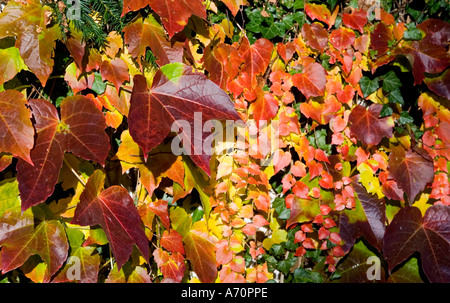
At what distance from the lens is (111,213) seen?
1.46 metres

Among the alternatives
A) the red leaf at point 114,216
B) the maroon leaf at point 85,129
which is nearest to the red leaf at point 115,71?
the maroon leaf at point 85,129

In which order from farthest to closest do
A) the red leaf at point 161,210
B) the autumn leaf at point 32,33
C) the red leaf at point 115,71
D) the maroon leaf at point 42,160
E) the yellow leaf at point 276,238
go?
the yellow leaf at point 276,238, the red leaf at point 161,210, the red leaf at point 115,71, the autumn leaf at point 32,33, the maroon leaf at point 42,160

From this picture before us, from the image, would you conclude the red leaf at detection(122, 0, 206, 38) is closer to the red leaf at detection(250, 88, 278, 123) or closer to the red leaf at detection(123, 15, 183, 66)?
the red leaf at detection(123, 15, 183, 66)

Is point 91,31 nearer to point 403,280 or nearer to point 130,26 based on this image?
point 130,26

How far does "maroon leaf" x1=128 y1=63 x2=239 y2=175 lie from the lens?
4.40 feet

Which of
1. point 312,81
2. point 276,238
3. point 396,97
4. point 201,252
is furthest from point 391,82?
point 201,252

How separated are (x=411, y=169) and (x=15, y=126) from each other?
171 cm

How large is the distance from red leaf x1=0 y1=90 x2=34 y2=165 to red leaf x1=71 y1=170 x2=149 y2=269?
0.26 metres

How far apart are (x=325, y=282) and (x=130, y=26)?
1.52m

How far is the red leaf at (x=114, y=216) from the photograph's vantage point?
1.39 meters

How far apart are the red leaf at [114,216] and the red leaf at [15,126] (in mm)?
257

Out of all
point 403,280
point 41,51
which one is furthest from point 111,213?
point 403,280

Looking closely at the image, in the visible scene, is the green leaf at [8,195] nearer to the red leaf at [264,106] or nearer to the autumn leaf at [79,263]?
the autumn leaf at [79,263]
